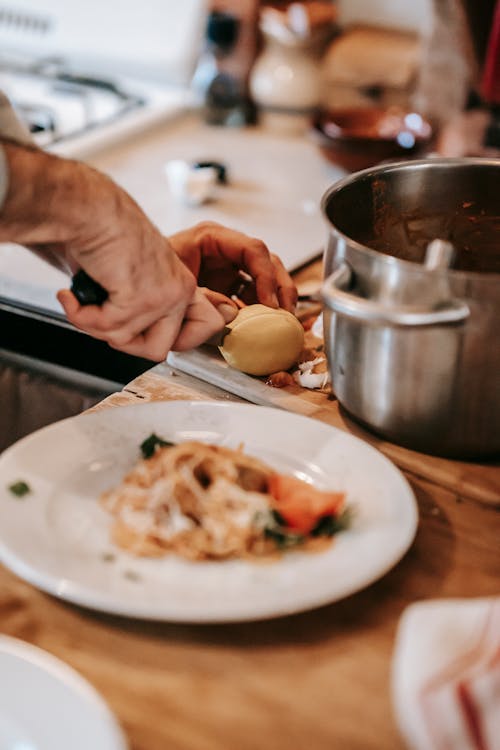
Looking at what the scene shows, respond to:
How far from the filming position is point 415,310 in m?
0.77

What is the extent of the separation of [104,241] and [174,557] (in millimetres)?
310

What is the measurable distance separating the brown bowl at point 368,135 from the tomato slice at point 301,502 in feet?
3.35

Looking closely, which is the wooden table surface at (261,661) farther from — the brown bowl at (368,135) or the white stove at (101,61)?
the white stove at (101,61)

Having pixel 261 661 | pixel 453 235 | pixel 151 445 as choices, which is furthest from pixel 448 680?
pixel 453 235

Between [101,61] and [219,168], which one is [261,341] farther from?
[101,61]

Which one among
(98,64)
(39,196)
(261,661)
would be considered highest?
(39,196)

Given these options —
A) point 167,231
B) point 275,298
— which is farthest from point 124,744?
point 167,231

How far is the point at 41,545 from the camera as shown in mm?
723

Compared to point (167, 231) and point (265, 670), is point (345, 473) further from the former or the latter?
point (167, 231)

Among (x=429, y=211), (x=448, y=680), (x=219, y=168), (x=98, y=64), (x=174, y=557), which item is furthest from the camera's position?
(x=98, y=64)

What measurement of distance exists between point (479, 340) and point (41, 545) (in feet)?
1.36

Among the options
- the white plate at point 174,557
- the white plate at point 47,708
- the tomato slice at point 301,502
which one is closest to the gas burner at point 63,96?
the white plate at point 174,557

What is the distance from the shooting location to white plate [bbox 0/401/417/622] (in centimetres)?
68

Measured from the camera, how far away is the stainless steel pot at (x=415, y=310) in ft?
2.55
